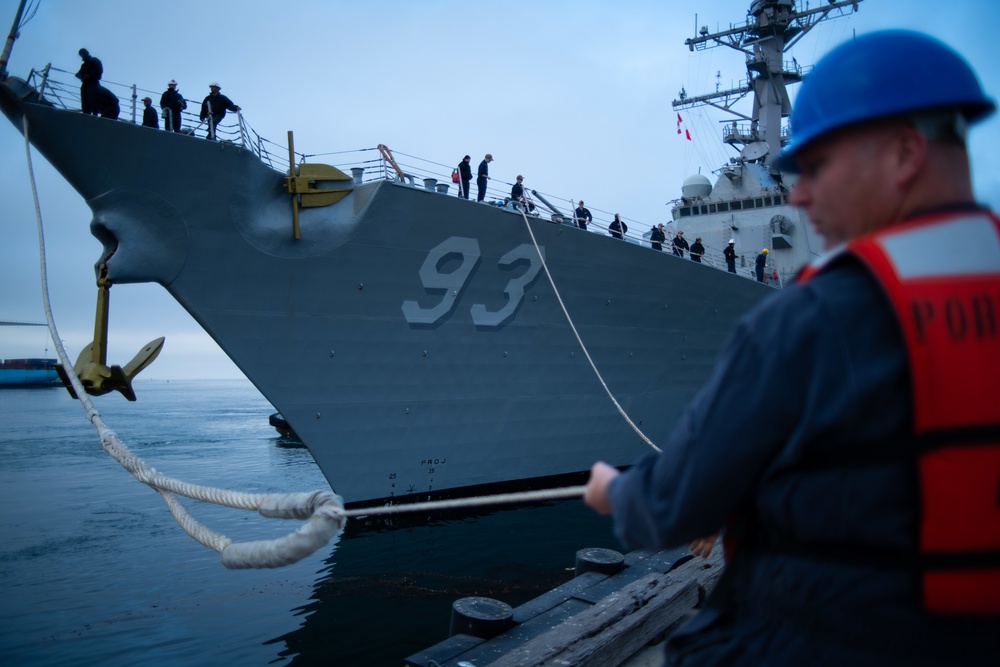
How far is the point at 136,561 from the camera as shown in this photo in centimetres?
883

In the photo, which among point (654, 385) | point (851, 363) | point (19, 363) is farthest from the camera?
point (19, 363)

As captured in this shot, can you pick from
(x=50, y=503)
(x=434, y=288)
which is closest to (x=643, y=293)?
(x=434, y=288)

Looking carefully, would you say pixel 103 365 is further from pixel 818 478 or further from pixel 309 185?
pixel 818 478

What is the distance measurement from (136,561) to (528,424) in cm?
589

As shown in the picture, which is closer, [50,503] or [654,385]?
[654,385]

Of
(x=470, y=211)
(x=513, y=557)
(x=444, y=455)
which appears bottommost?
(x=513, y=557)

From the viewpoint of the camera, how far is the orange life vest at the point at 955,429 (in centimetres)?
82

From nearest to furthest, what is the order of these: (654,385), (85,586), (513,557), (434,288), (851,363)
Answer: (851,363) → (85,586) → (513,557) → (434,288) → (654,385)

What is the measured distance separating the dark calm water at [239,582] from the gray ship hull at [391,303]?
2.96 feet

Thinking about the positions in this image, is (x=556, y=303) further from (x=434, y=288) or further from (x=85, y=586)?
(x=85, y=586)

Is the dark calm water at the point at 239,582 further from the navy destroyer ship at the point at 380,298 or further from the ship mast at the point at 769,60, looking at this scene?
the ship mast at the point at 769,60

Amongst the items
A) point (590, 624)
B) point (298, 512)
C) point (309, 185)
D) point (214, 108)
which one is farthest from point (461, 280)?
point (298, 512)

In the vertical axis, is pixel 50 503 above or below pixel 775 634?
below

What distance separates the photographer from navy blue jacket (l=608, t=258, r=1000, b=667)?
2.83ft
